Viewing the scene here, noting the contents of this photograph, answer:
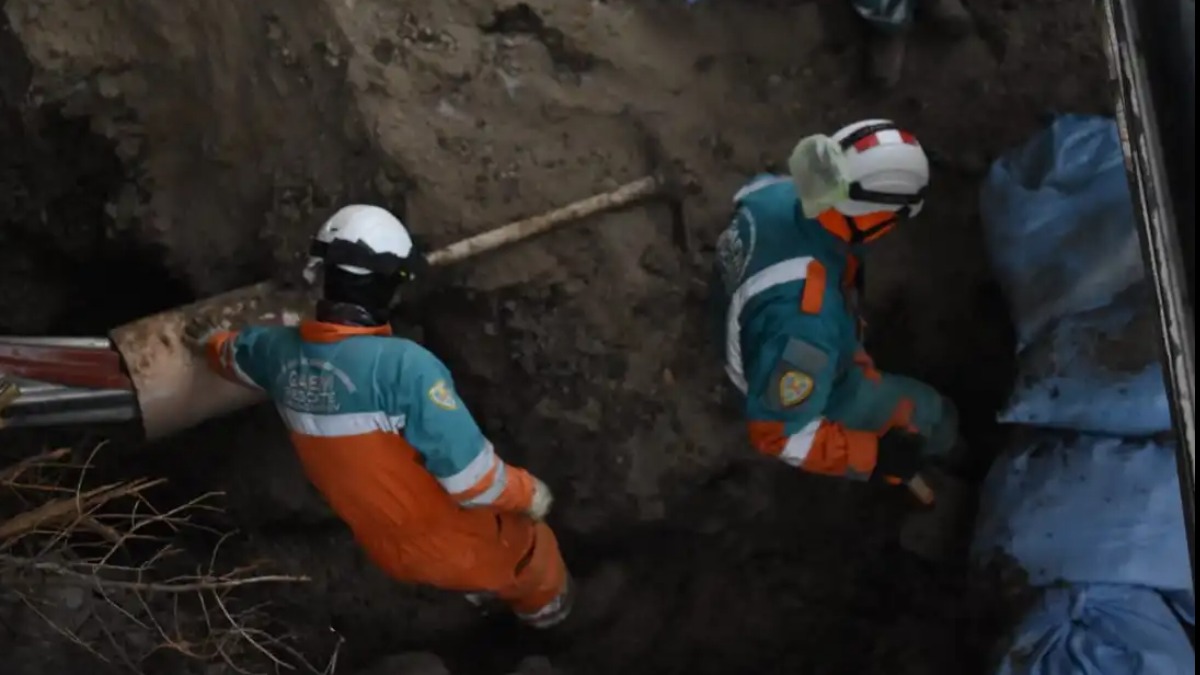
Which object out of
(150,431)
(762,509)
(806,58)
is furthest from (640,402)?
(150,431)

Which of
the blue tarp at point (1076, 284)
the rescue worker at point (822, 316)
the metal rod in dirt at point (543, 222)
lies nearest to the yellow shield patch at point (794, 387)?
the rescue worker at point (822, 316)

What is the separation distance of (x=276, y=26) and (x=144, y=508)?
1497mm

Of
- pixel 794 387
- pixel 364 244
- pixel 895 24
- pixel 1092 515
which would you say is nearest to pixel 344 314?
pixel 364 244

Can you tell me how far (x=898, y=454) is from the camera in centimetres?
309

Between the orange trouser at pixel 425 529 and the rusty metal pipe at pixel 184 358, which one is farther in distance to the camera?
the rusty metal pipe at pixel 184 358

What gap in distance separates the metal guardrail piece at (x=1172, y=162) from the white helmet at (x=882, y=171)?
84 centimetres

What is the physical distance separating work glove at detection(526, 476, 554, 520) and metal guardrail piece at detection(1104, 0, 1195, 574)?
171 cm

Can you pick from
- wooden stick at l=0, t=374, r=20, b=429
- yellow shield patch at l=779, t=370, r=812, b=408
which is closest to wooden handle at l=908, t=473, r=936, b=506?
yellow shield patch at l=779, t=370, r=812, b=408

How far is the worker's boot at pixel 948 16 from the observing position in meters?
3.48

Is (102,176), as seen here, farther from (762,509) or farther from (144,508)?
(762,509)

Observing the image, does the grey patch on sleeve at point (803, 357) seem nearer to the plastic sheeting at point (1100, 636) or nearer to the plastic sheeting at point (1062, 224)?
the plastic sheeting at point (1062, 224)

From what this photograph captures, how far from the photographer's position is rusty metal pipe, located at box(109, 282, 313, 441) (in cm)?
319

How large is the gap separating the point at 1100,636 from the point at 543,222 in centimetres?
168

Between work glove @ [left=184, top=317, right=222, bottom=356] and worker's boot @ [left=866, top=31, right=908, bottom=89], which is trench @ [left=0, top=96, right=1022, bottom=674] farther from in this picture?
worker's boot @ [left=866, top=31, right=908, bottom=89]
